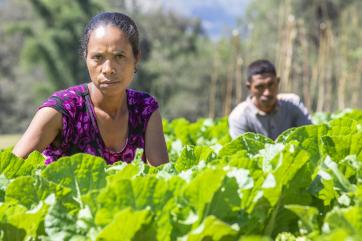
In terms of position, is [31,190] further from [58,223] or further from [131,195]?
[131,195]

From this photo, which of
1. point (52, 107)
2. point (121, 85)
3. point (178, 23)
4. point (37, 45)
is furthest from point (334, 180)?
point (178, 23)

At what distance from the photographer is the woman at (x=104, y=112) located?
2502 millimetres

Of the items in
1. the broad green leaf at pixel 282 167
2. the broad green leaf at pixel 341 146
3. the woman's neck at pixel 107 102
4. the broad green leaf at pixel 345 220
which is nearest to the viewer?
the broad green leaf at pixel 345 220

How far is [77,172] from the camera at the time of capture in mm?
1627

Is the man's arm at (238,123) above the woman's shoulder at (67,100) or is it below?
below

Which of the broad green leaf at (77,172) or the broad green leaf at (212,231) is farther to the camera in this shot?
the broad green leaf at (77,172)

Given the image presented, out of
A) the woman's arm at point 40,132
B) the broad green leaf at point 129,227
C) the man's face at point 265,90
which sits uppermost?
the broad green leaf at point 129,227

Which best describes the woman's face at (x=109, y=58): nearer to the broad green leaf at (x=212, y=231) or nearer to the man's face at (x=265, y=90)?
the broad green leaf at (x=212, y=231)

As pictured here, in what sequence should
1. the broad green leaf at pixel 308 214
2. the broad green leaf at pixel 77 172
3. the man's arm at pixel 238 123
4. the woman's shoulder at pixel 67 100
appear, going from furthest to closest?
the man's arm at pixel 238 123, the woman's shoulder at pixel 67 100, the broad green leaf at pixel 77 172, the broad green leaf at pixel 308 214

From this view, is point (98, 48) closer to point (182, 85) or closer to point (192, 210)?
point (192, 210)

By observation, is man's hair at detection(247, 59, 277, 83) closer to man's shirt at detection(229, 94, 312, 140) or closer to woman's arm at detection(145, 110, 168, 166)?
man's shirt at detection(229, 94, 312, 140)

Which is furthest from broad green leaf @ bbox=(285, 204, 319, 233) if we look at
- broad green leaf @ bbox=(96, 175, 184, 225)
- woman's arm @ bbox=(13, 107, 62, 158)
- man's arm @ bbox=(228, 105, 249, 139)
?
man's arm @ bbox=(228, 105, 249, 139)

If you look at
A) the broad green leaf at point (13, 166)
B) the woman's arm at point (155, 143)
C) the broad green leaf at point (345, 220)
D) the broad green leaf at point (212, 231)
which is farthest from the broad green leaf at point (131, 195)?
the woman's arm at point (155, 143)

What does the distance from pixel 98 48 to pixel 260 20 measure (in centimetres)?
3420
